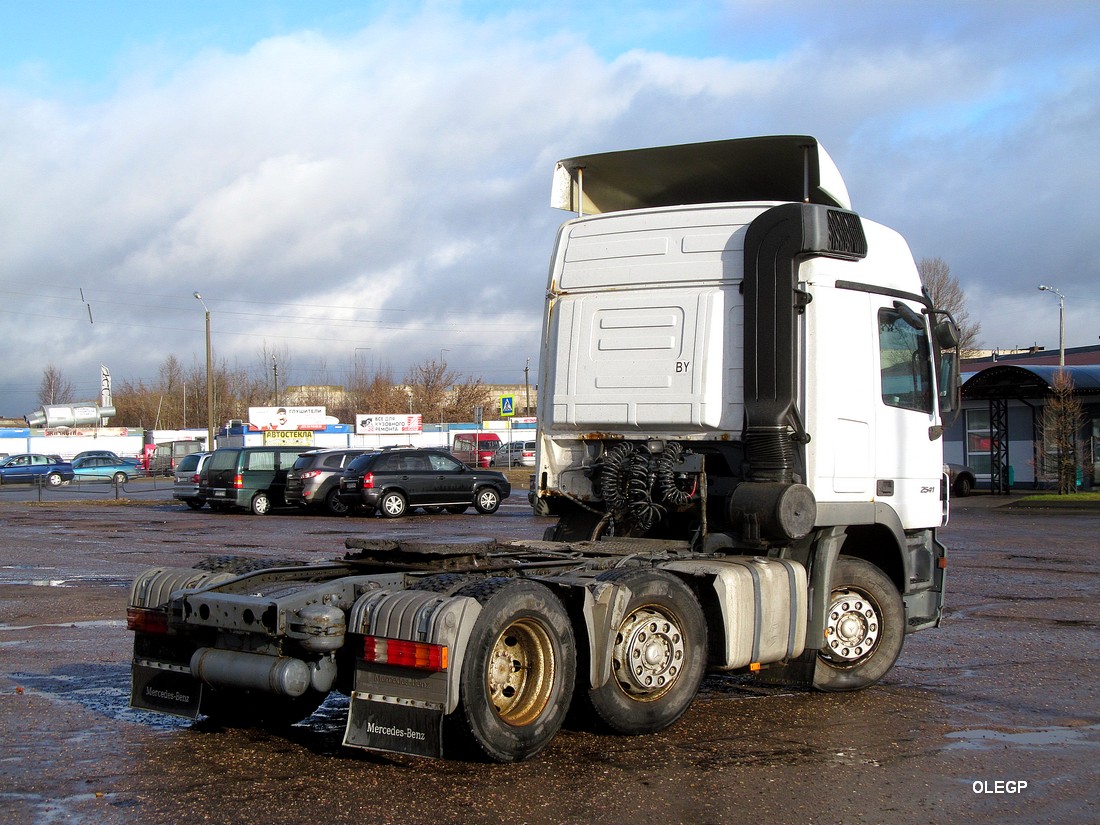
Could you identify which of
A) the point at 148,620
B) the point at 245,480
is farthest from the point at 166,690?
the point at 245,480

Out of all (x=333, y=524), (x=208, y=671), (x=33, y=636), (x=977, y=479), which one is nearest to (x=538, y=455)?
(x=208, y=671)

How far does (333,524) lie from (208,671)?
19495mm

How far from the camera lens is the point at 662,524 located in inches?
305

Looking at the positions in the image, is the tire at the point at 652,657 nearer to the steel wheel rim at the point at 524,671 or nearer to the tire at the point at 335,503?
the steel wheel rim at the point at 524,671

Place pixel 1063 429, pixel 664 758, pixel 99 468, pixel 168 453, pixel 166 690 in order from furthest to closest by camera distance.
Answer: pixel 168 453 < pixel 99 468 < pixel 1063 429 < pixel 166 690 < pixel 664 758

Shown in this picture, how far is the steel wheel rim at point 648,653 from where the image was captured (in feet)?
19.9

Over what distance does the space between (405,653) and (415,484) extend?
73.8ft

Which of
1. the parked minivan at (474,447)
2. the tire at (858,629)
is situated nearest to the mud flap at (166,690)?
the tire at (858,629)

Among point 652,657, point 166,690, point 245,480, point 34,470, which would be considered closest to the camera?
point 166,690

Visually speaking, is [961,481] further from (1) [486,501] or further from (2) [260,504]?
(2) [260,504]

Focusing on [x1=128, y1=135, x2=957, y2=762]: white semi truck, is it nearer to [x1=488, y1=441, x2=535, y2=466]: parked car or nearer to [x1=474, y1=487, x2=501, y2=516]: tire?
[x1=474, y1=487, x2=501, y2=516]: tire

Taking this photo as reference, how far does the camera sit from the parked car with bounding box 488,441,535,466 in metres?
60.8

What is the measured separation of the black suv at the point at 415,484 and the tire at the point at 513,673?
21488 millimetres

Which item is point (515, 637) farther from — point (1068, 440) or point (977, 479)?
point (977, 479)
